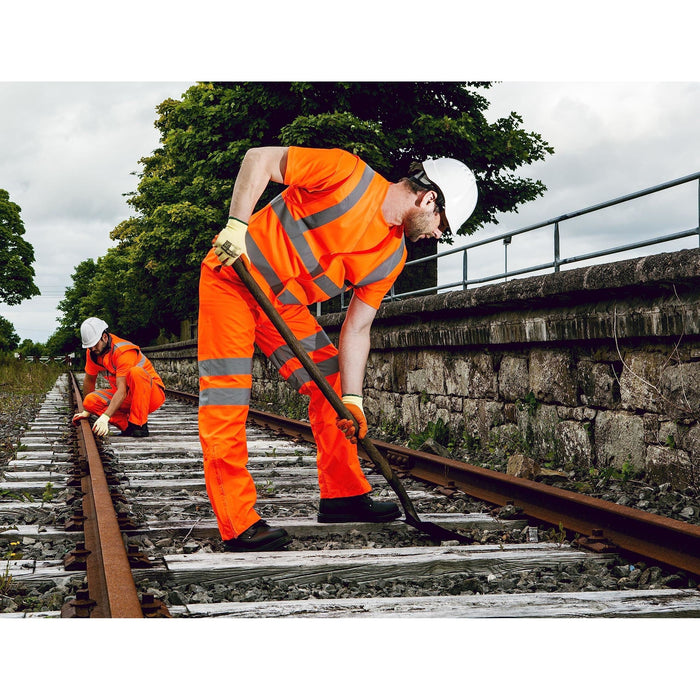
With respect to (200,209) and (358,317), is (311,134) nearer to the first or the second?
(200,209)

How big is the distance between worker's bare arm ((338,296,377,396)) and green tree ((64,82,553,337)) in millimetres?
9110

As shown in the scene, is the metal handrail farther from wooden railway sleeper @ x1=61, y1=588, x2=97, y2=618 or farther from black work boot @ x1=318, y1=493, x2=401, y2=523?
wooden railway sleeper @ x1=61, y1=588, x2=97, y2=618

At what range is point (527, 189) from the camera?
2208 cm

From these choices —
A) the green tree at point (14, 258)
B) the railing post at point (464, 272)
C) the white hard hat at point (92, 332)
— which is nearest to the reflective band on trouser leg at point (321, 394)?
the white hard hat at point (92, 332)

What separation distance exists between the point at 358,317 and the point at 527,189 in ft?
63.7

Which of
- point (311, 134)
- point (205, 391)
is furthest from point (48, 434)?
point (311, 134)

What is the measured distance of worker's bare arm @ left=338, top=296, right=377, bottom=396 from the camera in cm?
375

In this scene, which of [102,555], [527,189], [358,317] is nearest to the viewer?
[102,555]

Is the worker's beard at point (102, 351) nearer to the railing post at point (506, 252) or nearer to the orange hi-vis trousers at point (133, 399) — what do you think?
the orange hi-vis trousers at point (133, 399)

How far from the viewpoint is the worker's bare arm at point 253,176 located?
10.4 ft

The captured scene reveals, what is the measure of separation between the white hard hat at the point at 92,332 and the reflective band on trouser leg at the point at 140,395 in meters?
0.56

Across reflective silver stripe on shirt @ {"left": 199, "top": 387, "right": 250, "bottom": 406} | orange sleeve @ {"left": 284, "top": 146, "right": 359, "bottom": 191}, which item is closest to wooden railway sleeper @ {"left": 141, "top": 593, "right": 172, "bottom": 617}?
reflective silver stripe on shirt @ {"left": 199, "top": 387, "right": 250, "bottom": 406}

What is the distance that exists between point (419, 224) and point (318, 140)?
1139 cm

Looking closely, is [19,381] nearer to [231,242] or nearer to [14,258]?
[231,242]
